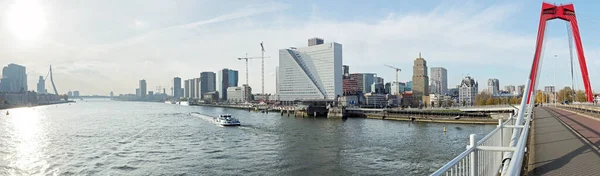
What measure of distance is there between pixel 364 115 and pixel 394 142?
138ft

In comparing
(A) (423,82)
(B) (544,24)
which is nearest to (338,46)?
(A) (423,82)

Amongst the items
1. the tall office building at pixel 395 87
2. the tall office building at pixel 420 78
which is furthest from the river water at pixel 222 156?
the tall office building at pixel 395 87

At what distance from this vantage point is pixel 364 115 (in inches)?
2815

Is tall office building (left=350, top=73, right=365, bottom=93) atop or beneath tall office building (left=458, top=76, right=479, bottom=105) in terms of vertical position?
atop

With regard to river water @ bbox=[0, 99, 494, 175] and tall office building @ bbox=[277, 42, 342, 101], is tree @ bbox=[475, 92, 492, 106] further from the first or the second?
river water @ bbox=[0, 99, 494, 175]

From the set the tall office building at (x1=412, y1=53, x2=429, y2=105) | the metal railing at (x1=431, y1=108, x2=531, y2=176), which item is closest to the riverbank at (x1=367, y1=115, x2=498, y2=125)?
the metal railing at (x1=431, y1=108, x2=531, y2=176)

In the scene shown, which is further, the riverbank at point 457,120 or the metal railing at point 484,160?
the riverbank at point 457,120

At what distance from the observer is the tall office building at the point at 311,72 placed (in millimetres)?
151125

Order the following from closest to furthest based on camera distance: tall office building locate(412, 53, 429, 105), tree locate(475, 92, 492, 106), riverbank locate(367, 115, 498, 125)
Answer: riverbank locate(367, 115, 498, 125)
tree locate(475, 92, 492, 106)
tall office building locate(412, 53, 429, 105)

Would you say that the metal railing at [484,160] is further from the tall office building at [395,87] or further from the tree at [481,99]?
the tall office building at [395,87]

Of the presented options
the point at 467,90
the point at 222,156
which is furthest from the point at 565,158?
the point at 467,90

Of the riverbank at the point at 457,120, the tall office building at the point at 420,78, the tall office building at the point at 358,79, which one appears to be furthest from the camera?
the tall office building at the point at 358,79

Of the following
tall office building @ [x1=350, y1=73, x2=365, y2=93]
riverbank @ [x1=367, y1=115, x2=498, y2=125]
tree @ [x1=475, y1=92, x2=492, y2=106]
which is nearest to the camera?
riverbank @ [x1=367, y1=115, x2=498, y2=125]

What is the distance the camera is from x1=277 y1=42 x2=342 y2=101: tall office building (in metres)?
151
